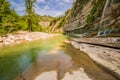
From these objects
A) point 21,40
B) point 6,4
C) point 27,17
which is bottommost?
point 21,40

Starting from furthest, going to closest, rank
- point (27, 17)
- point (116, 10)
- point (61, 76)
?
1. point (27, 17)
2. point (116, 10)
3. point (61, 76)

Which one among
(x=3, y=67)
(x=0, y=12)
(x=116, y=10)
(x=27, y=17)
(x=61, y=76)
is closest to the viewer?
(x=61, y=76)

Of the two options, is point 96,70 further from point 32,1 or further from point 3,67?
point 32,1

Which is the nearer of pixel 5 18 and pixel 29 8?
pixel 5 18

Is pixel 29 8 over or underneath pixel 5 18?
over

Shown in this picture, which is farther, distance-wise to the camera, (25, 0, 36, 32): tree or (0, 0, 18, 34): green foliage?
(25, 0, 36, 32): tree

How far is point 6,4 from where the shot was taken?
128 ft

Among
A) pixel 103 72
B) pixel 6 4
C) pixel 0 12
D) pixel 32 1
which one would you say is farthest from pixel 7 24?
pixel 103 72

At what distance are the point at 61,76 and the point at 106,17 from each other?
17594 millimetres

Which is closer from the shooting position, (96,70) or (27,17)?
(96,70)

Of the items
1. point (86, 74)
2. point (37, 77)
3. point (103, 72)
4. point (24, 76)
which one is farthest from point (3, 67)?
point (103, 72)

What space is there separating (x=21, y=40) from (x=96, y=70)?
26.9 m

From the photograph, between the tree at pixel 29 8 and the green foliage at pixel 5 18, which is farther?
the tree at pixel 29 8

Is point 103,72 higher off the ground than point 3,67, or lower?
higher
